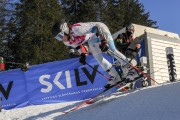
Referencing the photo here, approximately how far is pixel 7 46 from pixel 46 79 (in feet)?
73.1

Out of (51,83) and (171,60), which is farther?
(51,83)

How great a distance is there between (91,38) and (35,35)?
2386cm

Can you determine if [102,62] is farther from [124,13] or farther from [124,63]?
[124,13]

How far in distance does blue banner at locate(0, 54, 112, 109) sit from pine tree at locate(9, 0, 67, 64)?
61.8 feet

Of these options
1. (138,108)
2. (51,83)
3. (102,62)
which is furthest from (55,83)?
(138,108)

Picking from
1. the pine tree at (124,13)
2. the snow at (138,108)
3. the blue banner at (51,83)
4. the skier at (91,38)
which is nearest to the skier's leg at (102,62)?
the skier at (91,38)

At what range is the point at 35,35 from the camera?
33062 mm

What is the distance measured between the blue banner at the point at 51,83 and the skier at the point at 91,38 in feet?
10.8

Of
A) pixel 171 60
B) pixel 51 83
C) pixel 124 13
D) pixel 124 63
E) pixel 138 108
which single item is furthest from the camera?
pixel 124 13

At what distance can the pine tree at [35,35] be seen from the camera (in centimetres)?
3262

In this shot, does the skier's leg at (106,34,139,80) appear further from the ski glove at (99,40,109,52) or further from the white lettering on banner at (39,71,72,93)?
the white lettering on banner at (39,71,72,93)

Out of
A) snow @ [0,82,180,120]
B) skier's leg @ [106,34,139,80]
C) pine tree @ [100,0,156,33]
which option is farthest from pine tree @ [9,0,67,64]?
snow @ [0,82,180,120]

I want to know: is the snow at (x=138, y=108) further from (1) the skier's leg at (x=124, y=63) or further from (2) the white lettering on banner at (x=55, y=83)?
(2) the white lettering on banner at (x=55, y=83)

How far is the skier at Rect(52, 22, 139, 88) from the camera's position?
9.16 metres
